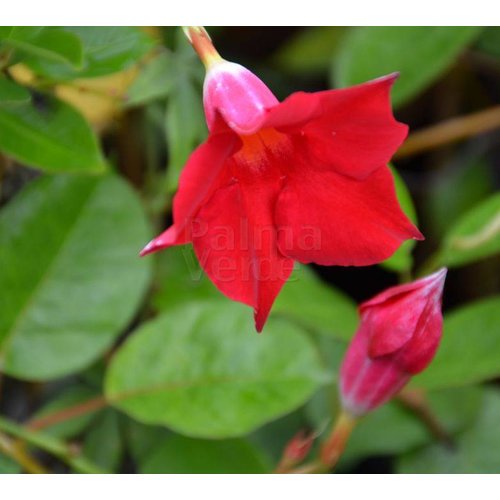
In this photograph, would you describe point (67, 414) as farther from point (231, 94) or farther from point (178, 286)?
point (231, 94)

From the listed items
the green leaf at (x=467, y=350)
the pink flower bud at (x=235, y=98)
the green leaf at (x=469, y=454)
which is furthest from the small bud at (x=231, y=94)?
the green leaf at (x=469, y=454)

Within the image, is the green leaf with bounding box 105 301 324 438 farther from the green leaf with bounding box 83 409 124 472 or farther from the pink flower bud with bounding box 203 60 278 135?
the pink flower bud with bounding box 203 60 278 135

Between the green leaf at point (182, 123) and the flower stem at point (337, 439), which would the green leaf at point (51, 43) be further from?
the flower stem at point (337, 439)

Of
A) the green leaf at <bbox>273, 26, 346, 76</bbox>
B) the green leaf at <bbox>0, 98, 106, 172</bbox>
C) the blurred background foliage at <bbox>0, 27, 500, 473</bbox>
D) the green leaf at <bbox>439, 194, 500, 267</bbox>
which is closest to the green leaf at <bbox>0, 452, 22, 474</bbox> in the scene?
the blurred background foliage at <bbox>0, 27, 500, 473</bbox>

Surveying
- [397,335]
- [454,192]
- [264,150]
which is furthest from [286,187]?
[454,192]

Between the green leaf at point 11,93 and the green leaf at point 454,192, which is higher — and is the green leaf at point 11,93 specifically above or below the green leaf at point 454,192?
above

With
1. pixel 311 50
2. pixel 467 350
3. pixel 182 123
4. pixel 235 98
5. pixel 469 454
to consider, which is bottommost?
pixel 469 454
